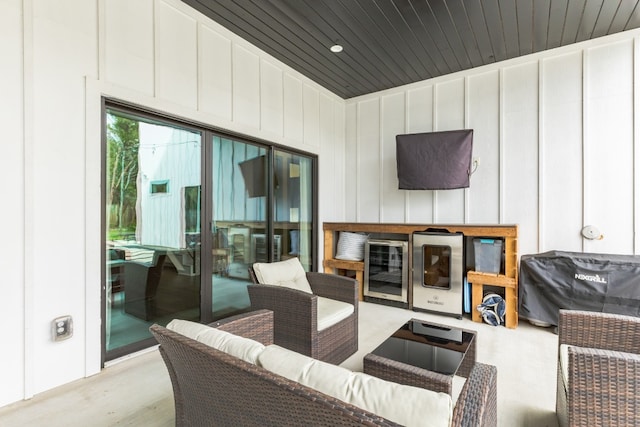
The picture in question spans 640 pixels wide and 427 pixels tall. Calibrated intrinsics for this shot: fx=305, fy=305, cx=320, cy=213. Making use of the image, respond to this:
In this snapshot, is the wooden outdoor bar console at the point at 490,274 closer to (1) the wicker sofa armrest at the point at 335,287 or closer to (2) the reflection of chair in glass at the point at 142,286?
(1) the wicker sofa armrest at the point at 335,287

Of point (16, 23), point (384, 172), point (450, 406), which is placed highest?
point (16, 23)

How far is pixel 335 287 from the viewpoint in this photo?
296 cm

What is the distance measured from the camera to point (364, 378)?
0.92 m

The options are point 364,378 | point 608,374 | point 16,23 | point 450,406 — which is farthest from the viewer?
point 16,23

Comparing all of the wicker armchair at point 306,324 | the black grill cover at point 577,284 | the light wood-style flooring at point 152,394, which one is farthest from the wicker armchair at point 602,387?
the black grill cover at point 577,284

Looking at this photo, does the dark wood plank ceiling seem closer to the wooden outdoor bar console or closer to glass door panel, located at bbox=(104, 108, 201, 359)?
glass door panel, located at bbox=(104, 108, 201, 359)

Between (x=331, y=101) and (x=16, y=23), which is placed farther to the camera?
(x=331, y=101)

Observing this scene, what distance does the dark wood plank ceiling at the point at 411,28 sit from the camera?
287 centimetres

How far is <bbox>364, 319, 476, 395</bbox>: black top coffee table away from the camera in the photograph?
5.10 feet

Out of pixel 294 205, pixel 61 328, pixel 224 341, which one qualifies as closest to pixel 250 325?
pixel 224 341

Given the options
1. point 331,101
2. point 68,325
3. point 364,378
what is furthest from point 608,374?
point 331,101

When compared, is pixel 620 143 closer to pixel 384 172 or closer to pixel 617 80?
pixel 617 80

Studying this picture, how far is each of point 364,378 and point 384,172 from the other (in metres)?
4.27

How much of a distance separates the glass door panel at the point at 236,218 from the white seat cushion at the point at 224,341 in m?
1.93
